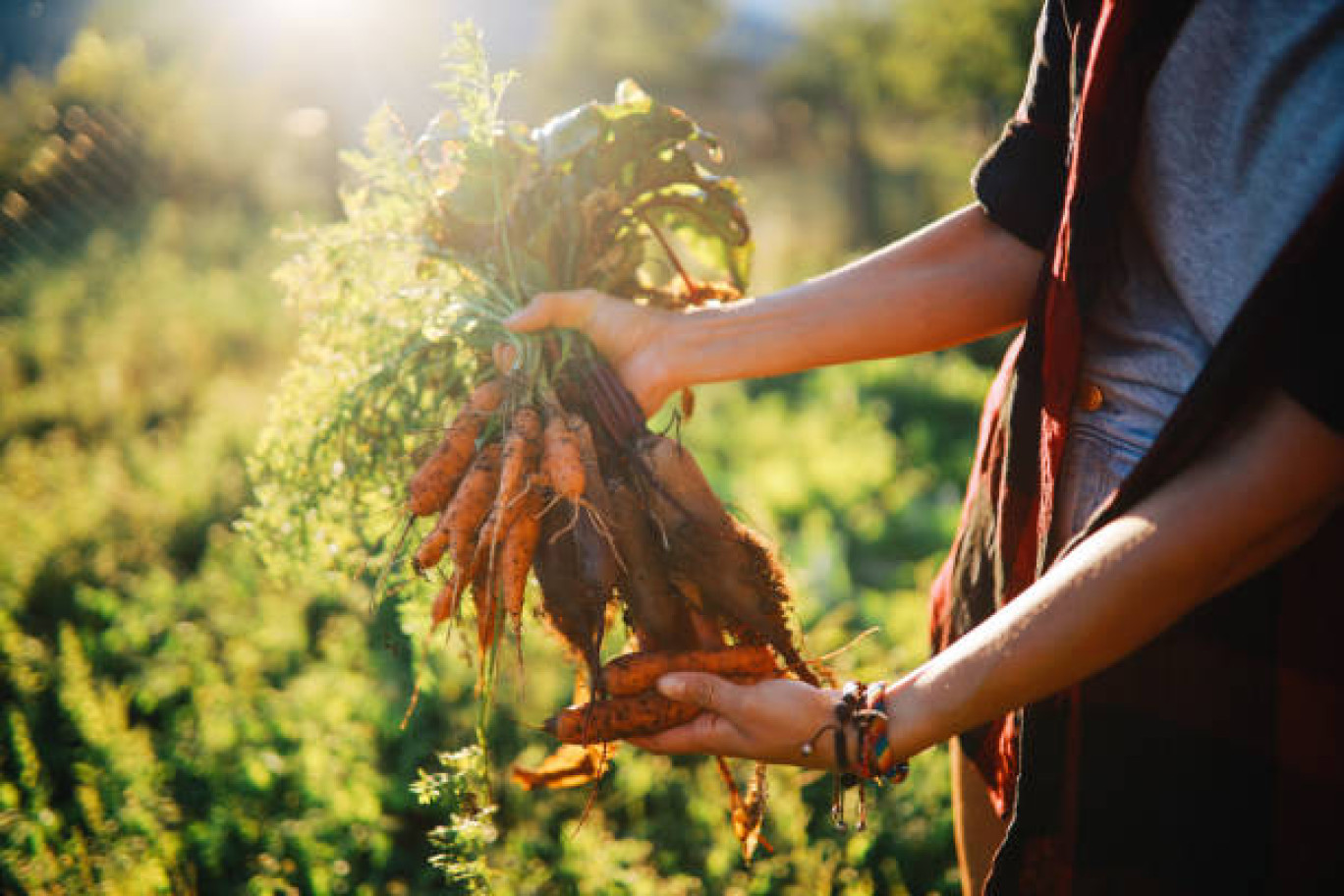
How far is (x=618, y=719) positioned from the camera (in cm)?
135

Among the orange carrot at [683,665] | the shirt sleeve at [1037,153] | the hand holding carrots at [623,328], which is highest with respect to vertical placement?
the shirt sleeve at [1037,153]

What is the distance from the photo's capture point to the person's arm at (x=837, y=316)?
137cm

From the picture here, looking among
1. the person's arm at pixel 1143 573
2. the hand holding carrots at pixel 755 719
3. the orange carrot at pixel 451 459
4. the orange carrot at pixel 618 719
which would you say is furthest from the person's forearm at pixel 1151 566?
the orange carrot at pixel 451 459

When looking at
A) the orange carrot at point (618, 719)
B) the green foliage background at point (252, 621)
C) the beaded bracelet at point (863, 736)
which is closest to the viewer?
the beaded bracelet at point (863, 736)

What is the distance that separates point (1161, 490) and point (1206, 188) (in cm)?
35

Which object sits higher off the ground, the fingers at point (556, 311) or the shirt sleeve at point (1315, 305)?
the fingers at point (556, 311)

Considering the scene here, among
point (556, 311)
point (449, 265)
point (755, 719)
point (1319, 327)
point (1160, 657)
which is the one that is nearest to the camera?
point (1319, 327)

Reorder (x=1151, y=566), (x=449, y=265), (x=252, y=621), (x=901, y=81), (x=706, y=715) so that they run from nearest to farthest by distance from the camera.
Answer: (x=1151, y=566) → (x=706, y=715) → (x=449, y=265) → (x=252, y=621) → (x=901, y=81)

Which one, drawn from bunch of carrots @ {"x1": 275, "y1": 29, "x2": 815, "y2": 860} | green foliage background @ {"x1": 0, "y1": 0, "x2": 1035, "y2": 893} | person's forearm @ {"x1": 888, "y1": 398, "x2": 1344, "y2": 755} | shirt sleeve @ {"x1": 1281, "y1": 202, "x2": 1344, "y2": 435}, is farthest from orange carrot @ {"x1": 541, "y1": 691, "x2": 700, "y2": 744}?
shirt sleeve @ {"x1": 1281, "y1": 202, "x2": 1344, "y2": 435}

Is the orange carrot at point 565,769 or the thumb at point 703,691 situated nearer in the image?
the thumb at point 703,691

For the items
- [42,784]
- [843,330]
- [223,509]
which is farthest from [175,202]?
[843,330]

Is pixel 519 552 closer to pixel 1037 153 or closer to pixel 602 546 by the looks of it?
pixel 602 546

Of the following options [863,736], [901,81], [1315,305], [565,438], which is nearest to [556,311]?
[565,438]

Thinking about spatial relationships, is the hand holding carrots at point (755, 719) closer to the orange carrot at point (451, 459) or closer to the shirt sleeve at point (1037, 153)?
the orange carrot at point (451, 459)
